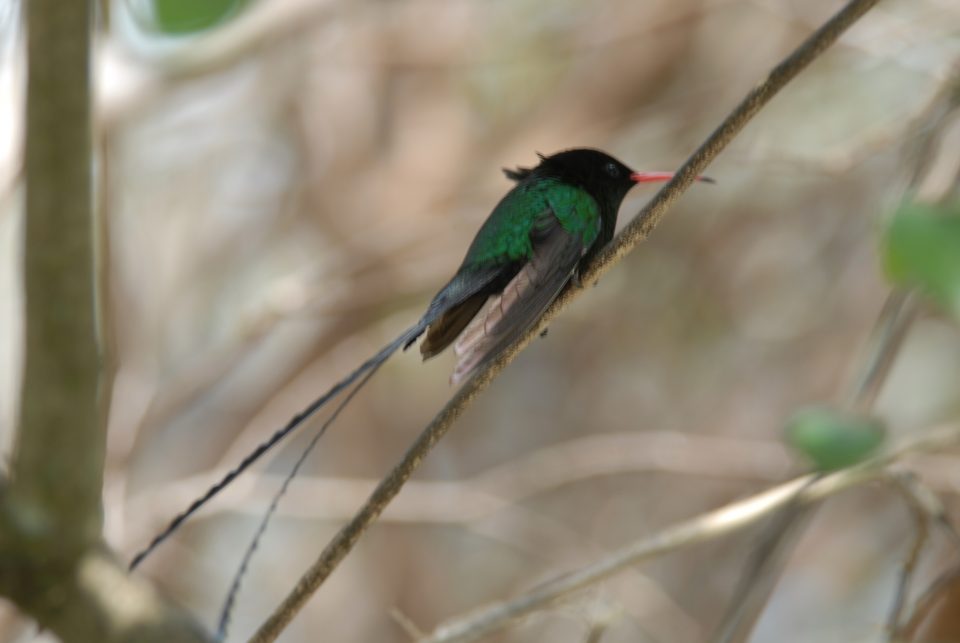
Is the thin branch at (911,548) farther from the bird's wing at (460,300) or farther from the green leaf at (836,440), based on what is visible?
the bird's wing at (460,300)

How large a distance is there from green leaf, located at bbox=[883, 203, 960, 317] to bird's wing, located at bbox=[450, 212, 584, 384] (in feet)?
2.02

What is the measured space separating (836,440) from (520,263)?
85cm

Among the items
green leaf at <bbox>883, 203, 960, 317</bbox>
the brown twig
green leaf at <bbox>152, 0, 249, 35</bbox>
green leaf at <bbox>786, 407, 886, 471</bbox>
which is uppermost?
green leaf at <bbox>883, 203, 960, 317</bbox>

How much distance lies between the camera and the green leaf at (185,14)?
210 cm

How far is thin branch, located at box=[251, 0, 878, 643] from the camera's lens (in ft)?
4.93

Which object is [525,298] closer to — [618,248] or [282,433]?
[618,248]

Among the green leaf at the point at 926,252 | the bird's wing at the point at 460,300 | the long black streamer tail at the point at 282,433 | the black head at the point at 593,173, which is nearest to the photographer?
the green leaf at the point at 926,252

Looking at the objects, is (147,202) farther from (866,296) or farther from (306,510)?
(866,296)

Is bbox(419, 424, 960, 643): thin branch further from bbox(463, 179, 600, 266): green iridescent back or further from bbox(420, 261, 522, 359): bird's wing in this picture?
bbox(463, 179, 600, 266): green iridescent back

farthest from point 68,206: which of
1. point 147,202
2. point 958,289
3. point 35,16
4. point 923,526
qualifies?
point 147,202

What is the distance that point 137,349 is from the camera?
172 inches

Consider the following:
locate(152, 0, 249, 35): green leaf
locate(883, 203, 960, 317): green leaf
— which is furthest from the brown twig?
locate(883, 203, 960, 317): green leaf

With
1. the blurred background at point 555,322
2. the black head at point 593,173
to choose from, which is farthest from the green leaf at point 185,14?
the blurred background at point 555,322

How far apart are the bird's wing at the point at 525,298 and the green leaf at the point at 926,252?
62cm
